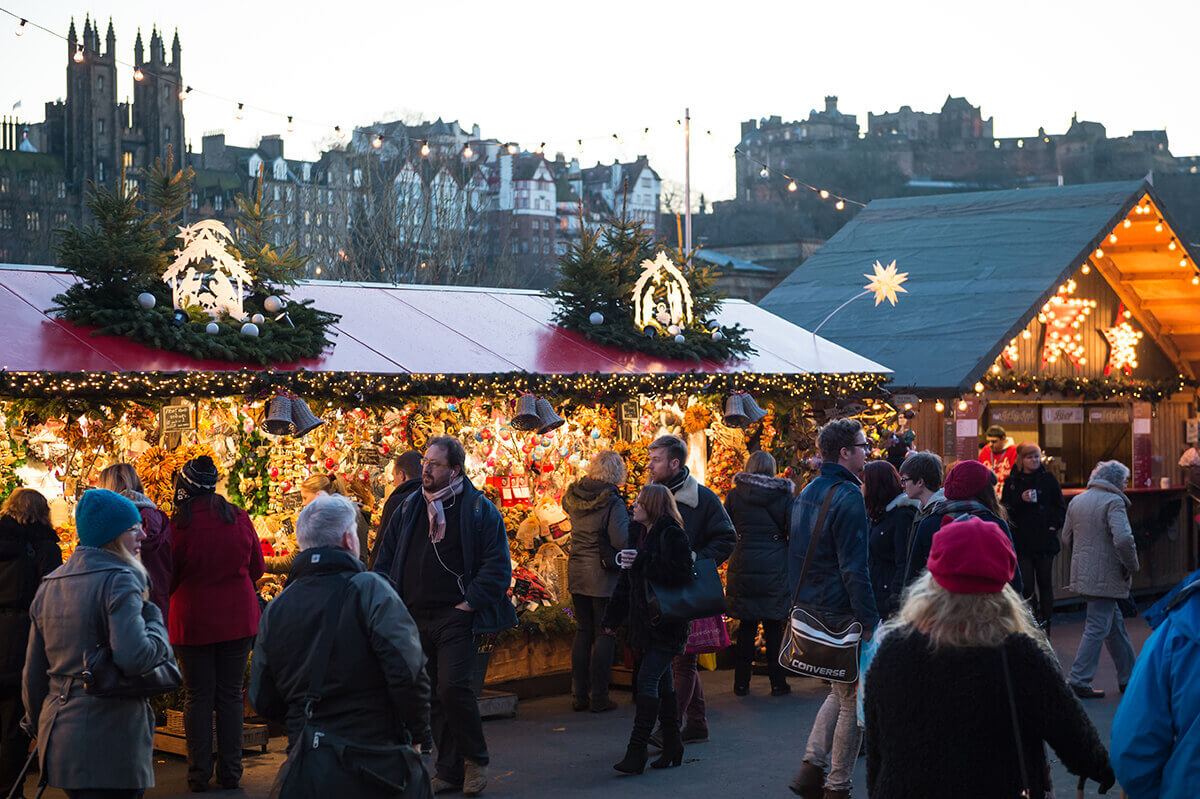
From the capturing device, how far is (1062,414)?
15375mm

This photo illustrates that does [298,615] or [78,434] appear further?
[78,434]

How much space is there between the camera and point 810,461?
11141mm

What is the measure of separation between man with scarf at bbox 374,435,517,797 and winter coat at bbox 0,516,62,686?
5.19 ft

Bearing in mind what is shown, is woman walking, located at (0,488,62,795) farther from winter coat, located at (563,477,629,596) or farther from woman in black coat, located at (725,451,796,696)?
woman in black coat, located at (725,451,796,696)

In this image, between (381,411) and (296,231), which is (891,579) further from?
(296,231)

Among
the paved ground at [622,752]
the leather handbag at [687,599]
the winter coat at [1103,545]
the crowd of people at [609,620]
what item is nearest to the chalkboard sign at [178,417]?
the crowd of people at [609,620]

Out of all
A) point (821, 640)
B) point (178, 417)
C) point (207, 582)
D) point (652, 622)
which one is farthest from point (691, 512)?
point (178, 417)

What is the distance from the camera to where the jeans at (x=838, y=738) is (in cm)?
632

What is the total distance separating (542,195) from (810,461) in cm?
7476

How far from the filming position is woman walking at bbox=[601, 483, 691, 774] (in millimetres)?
7102

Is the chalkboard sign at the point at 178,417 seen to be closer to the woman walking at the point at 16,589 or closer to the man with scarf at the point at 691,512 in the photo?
the woman walking at the point at 16,589

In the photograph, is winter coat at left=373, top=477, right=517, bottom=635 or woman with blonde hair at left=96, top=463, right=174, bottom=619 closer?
winter coat at left=373, top=477, right=517, bottom=635

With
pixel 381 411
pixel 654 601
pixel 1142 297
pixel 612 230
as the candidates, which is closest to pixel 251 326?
pixel 381 411

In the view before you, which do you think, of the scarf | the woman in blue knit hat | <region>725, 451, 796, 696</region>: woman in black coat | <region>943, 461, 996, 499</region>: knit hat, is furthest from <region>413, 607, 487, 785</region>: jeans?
<region>725, 451, 796, 696</region>: woman in black coat
